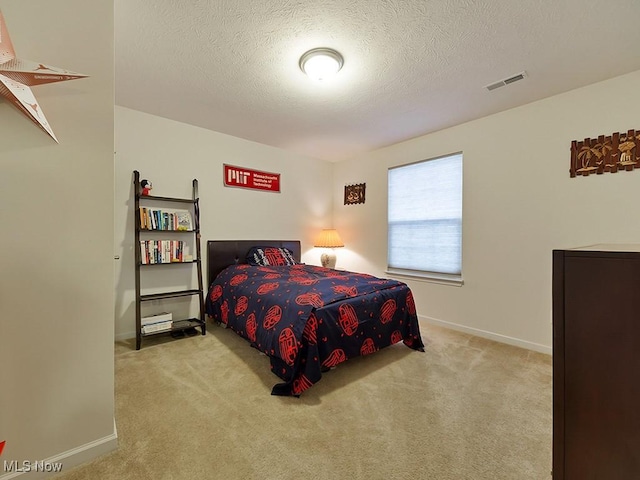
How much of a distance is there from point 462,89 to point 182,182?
3088 mm

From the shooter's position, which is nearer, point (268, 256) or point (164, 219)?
point (164, 219)

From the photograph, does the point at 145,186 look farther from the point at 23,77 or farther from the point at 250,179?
the point at 23,77

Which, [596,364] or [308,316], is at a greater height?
[596,364]

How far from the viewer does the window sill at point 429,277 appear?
3205 mm

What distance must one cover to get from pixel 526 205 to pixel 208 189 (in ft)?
11.6

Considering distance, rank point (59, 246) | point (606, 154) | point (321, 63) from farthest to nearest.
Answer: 1. point (606, 154)
2. point (321, 63)
3. point (59, 246)

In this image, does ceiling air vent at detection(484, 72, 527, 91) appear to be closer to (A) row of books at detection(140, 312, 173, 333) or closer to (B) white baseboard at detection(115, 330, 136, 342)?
(A) row of books at detection(140, 312, 173, 333)

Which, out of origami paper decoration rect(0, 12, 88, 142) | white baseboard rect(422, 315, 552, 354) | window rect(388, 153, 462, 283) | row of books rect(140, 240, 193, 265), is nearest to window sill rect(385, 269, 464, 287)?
window rect(388, 153, 462, 283)

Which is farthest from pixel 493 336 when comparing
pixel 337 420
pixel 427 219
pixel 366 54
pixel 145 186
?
pixel 145 186

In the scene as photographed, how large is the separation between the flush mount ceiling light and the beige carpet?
2.35 metres

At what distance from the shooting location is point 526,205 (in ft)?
8.77

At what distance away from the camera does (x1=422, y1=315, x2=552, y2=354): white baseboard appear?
2584 millimetres

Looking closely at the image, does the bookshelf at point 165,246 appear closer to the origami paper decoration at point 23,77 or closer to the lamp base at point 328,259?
the origami paper decoration at point 23,77

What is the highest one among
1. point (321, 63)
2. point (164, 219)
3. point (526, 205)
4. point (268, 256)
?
point (321, 63)
